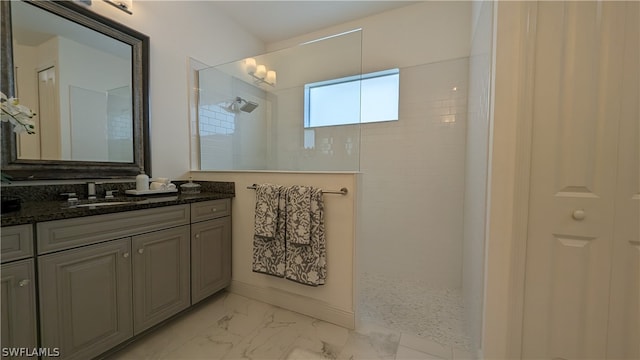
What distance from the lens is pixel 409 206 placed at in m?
2.42

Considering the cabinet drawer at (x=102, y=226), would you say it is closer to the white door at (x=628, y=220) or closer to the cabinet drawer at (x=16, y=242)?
the cabinet drawer at (x=16, y=242)

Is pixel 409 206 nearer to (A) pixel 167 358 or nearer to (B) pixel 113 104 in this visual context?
(A) pixel 167 358

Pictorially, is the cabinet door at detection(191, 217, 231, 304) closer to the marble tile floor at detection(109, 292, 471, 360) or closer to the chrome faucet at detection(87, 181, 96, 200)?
the marble tile floor at detection(109, 292, 471, 360)

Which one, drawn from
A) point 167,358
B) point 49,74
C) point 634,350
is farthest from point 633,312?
point 49,74

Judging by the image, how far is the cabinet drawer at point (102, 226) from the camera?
3.55ft

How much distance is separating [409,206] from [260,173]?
1476mm

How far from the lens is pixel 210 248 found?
74.5 inches

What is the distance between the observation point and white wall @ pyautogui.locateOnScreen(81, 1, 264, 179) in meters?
1.98

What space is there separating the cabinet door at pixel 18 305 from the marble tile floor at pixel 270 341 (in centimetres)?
51

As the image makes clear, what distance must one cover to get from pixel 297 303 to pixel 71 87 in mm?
2104

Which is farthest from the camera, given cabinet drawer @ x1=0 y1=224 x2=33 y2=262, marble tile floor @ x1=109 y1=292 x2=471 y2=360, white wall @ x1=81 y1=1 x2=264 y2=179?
white wall @ x1=81 y1=1 x2=264 y2=179

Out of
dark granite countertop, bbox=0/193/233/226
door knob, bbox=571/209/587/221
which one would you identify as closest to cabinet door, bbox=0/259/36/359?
dark granite countertop, bbox=0/193/233/226

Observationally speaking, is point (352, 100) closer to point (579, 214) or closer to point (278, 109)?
point (278, 109)

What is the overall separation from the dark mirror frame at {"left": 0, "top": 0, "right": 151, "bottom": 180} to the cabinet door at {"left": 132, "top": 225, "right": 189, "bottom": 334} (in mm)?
674
